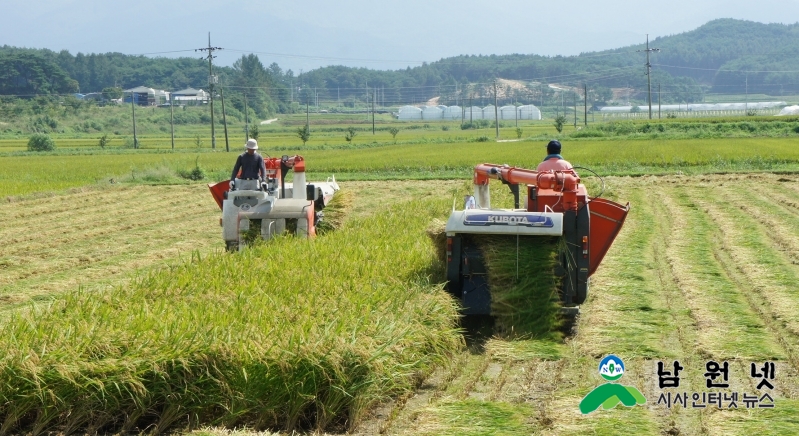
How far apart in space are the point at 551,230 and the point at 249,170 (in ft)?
16.9

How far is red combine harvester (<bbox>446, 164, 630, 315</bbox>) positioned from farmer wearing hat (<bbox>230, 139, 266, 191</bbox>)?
410cm

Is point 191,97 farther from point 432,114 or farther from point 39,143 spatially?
point 39,143

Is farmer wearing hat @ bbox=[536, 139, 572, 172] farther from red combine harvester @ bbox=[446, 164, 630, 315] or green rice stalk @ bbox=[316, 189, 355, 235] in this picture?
green rice stalk @ bbox=[316, 189, 355, 235]

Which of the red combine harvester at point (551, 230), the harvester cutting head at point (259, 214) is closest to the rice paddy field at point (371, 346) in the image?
the red combine harvester at point (551, 230)

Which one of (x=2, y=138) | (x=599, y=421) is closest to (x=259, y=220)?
(x=599, y=421)

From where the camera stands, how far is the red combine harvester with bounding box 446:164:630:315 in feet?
26.5

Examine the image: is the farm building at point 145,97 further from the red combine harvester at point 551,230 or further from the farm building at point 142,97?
the red combine harvester at point 551,230

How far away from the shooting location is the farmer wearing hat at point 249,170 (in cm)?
1180

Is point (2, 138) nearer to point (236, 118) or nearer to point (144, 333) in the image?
point (236, 118)

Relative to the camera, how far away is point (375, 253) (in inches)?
380

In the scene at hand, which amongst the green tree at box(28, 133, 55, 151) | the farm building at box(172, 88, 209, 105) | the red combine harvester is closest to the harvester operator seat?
the red combine harvester

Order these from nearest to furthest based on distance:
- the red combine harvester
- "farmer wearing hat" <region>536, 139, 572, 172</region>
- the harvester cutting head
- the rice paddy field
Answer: the rice paddy field → the red combine harvester → "farmer wearing hat" <region>536, 139, 572, 172</region> → the harvester cutting head

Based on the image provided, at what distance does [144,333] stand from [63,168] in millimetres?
30044

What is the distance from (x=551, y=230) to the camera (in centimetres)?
797
